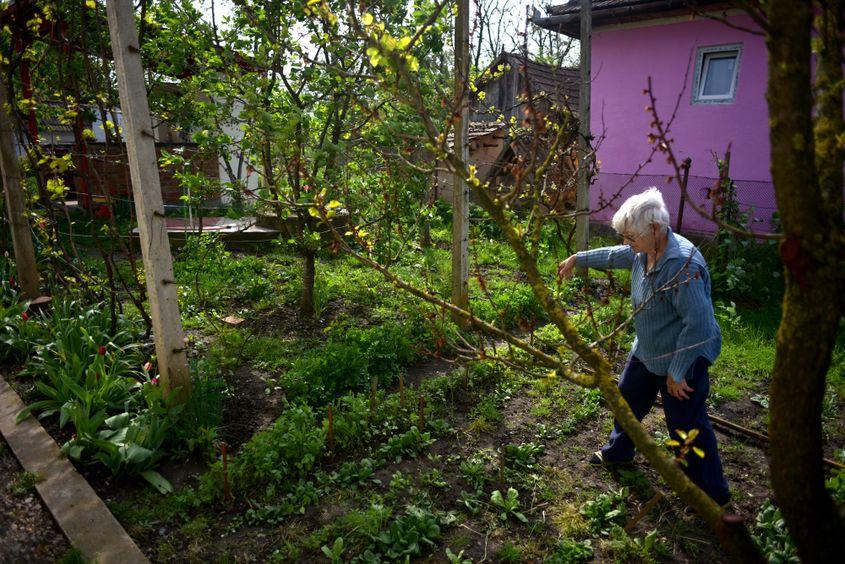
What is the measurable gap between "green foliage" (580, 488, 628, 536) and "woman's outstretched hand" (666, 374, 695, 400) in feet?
2.29

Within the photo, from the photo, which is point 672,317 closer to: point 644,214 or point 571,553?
point 644,214

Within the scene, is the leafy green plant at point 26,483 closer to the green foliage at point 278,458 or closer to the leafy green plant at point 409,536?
the green foliage at point 278,458

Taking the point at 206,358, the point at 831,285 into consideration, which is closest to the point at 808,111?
the point at 831,285

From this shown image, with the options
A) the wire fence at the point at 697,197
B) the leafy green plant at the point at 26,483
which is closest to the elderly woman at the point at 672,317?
the leafy green plant at the point at 26,483

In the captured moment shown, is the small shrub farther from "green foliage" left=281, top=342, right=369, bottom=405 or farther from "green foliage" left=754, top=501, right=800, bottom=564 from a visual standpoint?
"green foliage" left=754, top=501, right=800, bottom=564

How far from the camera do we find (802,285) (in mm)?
1257

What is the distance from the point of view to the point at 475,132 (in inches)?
482

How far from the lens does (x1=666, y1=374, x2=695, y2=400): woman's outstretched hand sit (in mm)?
2842

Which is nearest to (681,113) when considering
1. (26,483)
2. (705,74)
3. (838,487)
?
(705,74)

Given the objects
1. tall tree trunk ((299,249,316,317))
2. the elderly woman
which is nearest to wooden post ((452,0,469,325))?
tall tree trunk ((299,249,316,317))

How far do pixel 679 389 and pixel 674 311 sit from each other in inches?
16.3

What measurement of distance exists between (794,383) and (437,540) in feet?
6.76

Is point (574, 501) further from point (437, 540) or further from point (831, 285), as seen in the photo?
point (831, 285)

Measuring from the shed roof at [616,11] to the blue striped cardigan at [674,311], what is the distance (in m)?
6.51
